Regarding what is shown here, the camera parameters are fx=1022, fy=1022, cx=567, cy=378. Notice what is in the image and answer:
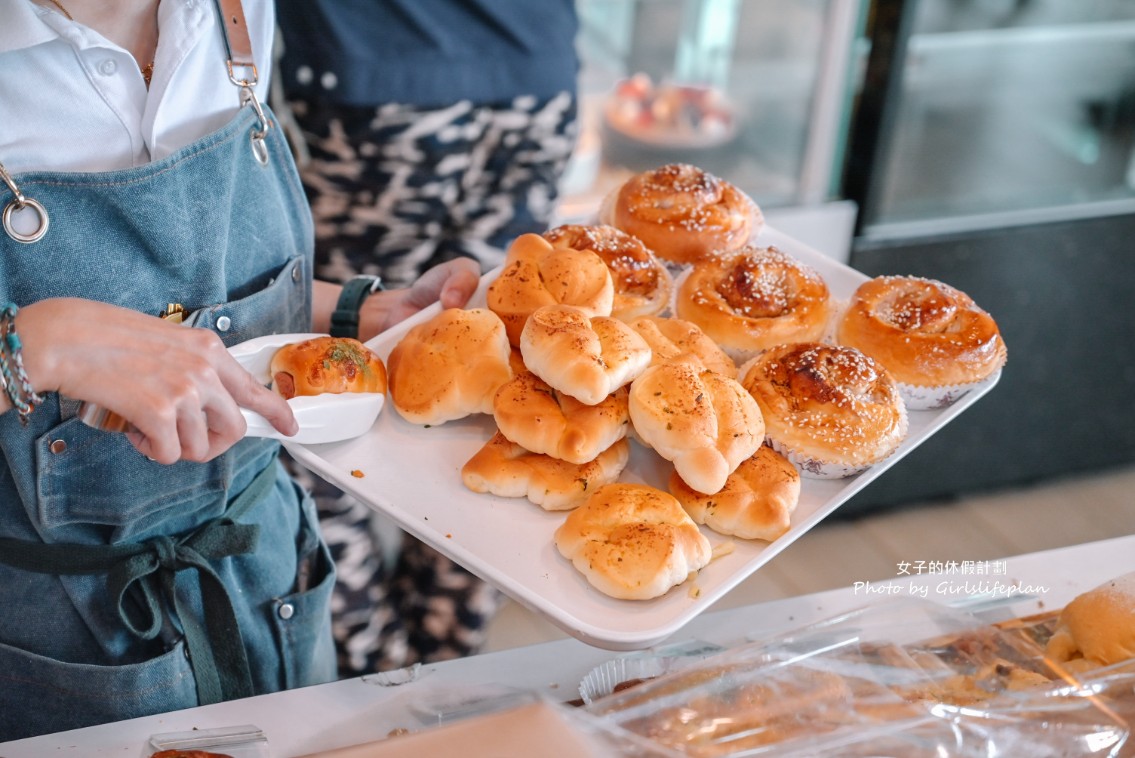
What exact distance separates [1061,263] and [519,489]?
88.6 inches

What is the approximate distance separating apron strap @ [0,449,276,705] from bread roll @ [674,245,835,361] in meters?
0.66

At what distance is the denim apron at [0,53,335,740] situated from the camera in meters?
1.13

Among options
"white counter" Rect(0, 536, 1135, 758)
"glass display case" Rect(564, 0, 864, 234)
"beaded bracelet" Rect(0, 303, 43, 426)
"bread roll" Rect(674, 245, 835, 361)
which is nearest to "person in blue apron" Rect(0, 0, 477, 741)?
"beaded bracelet" Rect(0, 303, 43, 426)

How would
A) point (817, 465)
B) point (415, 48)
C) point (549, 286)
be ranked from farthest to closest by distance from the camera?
point (415, 48), point (549, 286), point (817, 465)

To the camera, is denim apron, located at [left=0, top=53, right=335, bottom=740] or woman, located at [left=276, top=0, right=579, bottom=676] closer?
denim apron, located at [left=0, top=53, right=335, bottom=740]

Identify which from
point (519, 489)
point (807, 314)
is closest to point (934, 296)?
point (807, 314)

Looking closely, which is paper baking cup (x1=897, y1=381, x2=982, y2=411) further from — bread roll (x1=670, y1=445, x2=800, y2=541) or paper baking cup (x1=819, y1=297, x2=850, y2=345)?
bread roll (x1=670, y1=445, x2=800, y2=541)

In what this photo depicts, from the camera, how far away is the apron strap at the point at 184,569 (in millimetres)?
1242

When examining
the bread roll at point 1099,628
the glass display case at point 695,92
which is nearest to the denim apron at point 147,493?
the bread roll at point 1099,628

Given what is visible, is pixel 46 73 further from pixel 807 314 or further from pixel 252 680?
pixel 807 314

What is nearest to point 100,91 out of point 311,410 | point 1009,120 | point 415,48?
point 311,410

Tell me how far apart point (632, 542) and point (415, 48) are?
1263 mm

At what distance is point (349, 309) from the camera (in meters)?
1.51

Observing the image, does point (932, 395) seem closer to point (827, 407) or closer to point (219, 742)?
point (827, 407)
